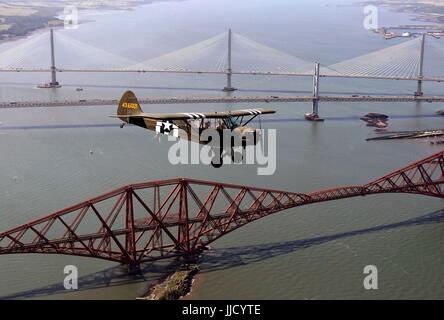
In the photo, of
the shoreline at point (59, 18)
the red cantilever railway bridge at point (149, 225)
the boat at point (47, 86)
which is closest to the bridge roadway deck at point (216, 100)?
the boat at point (47, 86)

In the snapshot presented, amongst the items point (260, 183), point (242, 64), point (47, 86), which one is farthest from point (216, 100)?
point (242, 64)

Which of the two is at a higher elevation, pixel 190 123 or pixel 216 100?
pixel 216 100

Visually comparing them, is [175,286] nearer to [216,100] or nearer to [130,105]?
[130,105]

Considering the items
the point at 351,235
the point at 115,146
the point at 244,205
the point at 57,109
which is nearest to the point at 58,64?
the point at 57,109

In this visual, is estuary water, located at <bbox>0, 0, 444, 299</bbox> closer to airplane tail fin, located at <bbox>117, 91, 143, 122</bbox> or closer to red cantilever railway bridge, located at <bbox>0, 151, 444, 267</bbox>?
red cantilever railway bridge, located at <bbox>0, 151, 444, 267</bbox>

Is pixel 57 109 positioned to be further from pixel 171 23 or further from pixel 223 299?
pixel 171 23
